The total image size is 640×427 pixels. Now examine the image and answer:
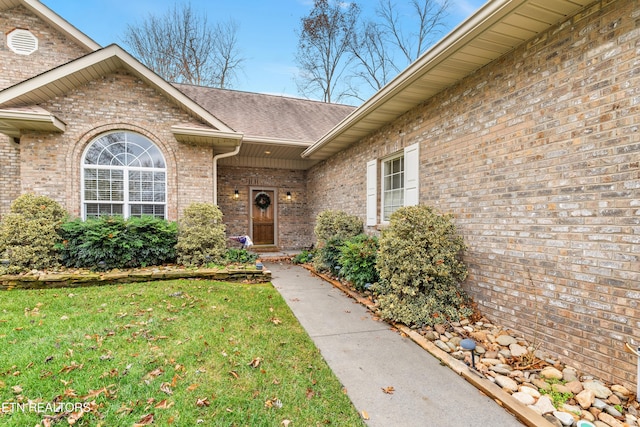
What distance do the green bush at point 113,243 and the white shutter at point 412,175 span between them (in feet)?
17.2

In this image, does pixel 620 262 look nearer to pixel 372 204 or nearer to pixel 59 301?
pixel 372 204

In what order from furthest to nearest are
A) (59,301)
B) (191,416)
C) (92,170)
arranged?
(92,170)
(59,301)
(191,416)

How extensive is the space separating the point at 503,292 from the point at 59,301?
6282mm

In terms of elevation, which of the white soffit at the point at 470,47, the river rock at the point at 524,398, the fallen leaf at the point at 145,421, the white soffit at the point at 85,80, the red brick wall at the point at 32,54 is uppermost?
the red brick wall at the point at 32,54

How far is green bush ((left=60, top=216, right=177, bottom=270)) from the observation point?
237 inches

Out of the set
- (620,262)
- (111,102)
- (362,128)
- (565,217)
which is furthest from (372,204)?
(111,102)

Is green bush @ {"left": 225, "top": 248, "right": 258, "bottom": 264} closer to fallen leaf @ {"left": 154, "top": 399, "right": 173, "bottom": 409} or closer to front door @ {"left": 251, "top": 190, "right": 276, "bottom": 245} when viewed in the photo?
front door @ {"left": 251, "top": 190, "right": 276, "bottom": 245}

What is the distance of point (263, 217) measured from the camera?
11.3 m

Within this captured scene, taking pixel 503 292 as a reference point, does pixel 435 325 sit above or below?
below

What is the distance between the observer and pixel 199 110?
7.36 m

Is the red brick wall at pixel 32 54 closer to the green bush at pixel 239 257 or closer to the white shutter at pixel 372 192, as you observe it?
the green bush at pixel 239 257

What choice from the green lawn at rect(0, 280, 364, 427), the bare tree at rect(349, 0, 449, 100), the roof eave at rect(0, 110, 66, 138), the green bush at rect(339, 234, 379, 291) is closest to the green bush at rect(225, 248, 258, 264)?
the green lawn at rect(0, 280, 364, 427)

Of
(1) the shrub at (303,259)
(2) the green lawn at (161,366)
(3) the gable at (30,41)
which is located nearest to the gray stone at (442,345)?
(2) the green lawn at (161,366)

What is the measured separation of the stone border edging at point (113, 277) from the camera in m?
5.30
